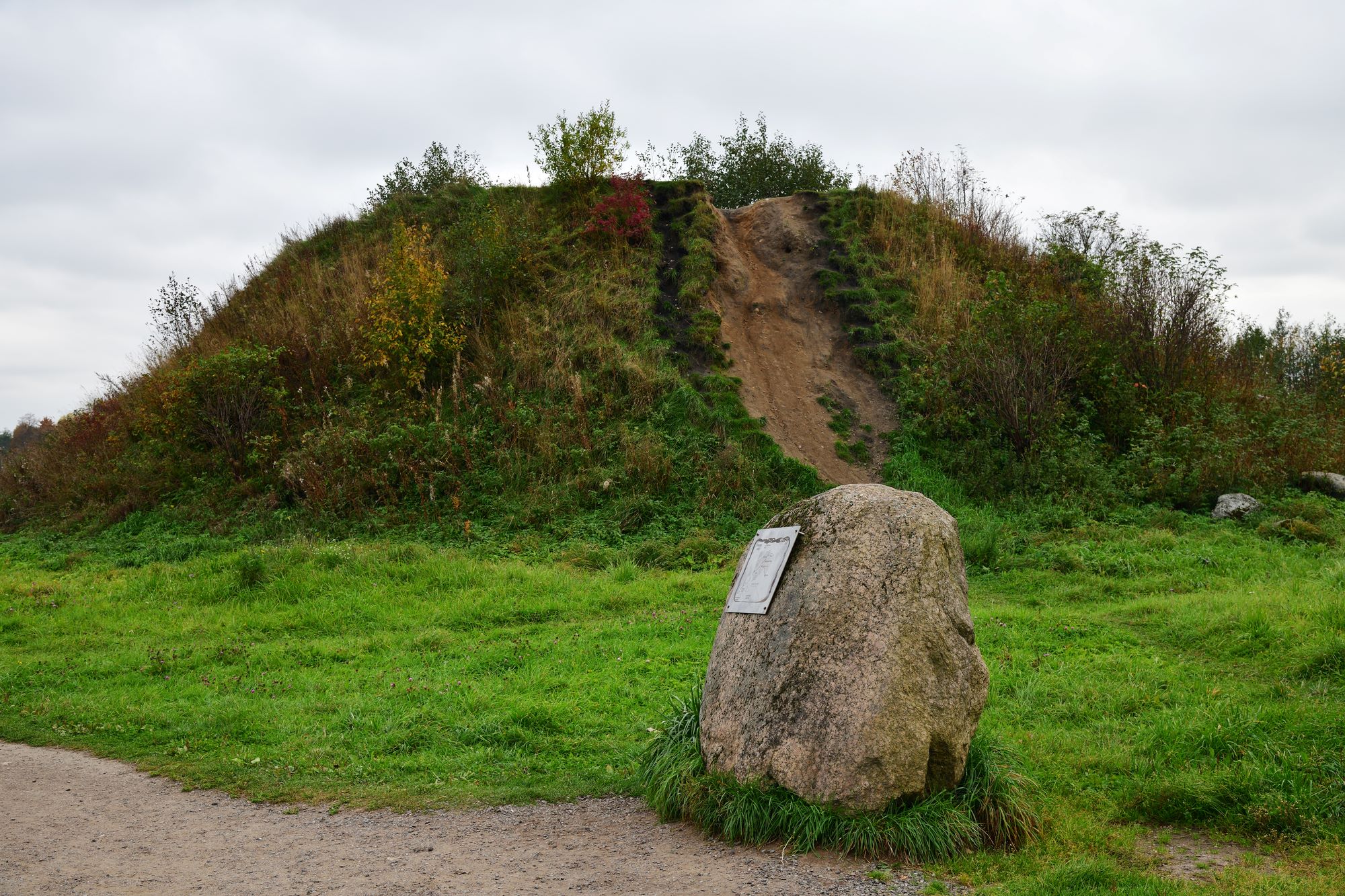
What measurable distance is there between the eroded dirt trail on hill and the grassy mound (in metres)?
11.5

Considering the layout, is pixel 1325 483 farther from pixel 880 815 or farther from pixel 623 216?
pixel 623 216

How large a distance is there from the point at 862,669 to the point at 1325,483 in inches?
550

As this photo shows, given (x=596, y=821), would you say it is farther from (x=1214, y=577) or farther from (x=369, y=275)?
(x=369, y=275)

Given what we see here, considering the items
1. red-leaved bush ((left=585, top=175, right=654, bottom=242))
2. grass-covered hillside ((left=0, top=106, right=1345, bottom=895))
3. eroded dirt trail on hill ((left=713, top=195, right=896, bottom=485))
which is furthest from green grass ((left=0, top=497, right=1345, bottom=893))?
red-leaved bush ((left=585, top=175, right=654, bottom=242))

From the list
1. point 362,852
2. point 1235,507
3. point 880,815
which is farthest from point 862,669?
point 1235,507

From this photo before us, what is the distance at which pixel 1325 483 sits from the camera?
1527 cm

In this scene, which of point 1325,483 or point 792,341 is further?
point 792,341

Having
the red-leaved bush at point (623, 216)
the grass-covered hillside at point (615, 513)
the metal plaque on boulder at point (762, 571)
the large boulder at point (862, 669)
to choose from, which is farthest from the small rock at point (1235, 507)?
the red-leaved bush at point (623, 216)

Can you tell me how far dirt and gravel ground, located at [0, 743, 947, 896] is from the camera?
4754mm

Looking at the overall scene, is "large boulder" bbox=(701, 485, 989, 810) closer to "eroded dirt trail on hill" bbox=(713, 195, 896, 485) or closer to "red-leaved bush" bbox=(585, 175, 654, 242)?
"eroded dirt trail on hill" bbox=(713, 195, 896, 485)

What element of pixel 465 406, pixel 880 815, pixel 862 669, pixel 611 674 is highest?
pixel 465 406

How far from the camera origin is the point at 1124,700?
7328 millimetres

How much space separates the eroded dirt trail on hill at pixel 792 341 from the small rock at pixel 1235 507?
538cm

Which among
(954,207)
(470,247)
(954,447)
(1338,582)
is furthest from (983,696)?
(954,207)
